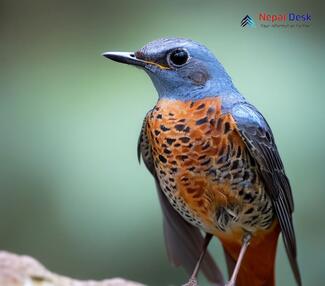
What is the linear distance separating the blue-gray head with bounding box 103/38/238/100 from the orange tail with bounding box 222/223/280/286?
1.60 ft

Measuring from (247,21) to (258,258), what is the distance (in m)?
0.90

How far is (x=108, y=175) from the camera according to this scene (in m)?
2.62

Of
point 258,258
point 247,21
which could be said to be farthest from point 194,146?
point 247,21

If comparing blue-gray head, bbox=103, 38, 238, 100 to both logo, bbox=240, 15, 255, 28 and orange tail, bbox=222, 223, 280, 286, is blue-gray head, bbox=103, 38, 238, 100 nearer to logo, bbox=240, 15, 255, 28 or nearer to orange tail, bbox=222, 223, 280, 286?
orange tail, bbox=222, 223, 280, 286

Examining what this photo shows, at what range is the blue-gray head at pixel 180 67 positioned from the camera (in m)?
1.63

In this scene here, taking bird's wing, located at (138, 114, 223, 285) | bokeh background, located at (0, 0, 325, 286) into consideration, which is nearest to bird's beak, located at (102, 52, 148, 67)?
bird's wing, located at (138, 114, 223, 285)

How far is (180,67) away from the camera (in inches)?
65.3

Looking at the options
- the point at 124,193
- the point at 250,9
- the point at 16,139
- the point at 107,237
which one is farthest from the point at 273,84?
the point at 16,139

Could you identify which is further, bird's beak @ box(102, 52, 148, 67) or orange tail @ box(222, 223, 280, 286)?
orange tail @ box(222, 223, 280, 286)

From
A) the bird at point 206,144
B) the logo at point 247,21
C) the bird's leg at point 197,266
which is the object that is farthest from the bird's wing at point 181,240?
the logo at point 247,21

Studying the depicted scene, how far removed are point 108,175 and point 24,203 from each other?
1.22ft

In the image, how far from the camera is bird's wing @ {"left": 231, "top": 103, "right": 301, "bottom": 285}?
1.68m

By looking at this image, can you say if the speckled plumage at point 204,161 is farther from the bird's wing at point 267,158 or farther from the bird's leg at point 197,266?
the bird's leg at point 197,266

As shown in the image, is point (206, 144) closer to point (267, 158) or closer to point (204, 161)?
point (204, 161)
